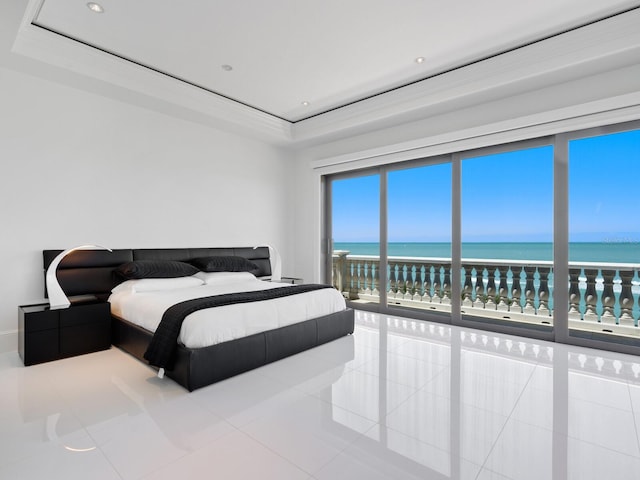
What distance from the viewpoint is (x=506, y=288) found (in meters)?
4.50

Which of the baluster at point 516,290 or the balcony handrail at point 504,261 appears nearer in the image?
the balcony handrail at point 504,261

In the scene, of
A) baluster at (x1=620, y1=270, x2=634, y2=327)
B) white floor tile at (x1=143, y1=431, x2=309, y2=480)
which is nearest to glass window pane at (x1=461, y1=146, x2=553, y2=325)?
baluster at (x1=620, y1=270, x2=634, y2=327)

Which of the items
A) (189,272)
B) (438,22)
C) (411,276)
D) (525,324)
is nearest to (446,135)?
(438,22)

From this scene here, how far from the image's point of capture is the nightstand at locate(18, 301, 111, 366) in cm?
297

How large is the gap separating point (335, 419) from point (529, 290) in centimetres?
342

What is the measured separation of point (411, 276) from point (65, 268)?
4.49 meters

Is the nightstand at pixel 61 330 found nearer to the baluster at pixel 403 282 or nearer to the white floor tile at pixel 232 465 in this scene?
the white floor tile at pixel 232 465

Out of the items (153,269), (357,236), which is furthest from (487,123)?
(153,269)

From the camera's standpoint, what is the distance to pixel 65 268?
3.55 metres

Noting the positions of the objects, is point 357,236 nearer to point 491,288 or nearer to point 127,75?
point 491,288

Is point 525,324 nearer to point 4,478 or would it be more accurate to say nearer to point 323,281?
point 323,281

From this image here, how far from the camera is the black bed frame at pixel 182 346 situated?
2.54m

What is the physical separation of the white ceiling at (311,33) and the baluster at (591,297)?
254 centimetres

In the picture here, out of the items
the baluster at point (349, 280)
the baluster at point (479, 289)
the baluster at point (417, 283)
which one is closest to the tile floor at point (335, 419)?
the baluster at point (479, 289)
